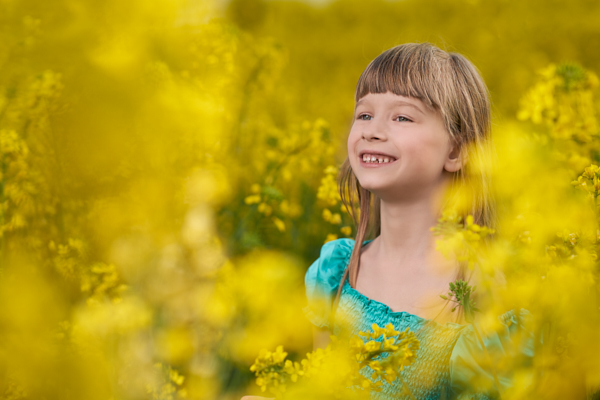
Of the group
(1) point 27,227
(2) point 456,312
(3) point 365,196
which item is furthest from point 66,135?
(2) point 456,312

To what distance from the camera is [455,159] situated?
1.96ft

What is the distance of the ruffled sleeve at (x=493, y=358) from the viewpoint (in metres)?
0.39

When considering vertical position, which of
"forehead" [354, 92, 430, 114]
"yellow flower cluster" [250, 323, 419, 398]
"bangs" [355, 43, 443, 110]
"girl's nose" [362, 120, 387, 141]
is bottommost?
"yellow flower cluster" [250, 323, 419, 398]

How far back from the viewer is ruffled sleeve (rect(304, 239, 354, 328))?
703mm

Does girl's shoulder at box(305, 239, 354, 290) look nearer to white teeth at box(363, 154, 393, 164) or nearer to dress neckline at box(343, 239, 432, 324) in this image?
dress neckline at box(343, 239, 432, 324)

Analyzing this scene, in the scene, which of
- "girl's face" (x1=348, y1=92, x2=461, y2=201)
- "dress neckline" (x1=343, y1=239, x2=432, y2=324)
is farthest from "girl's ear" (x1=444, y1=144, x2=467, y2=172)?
"dress neckline" (x1=343, y1=239, x2=432, y2=324)

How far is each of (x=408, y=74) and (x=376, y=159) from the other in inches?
3.9

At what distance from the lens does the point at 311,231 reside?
1.01m

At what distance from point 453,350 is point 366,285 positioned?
0.43 feet

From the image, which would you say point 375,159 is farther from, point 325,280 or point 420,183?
point 325,280

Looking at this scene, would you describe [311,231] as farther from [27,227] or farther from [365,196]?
[27,227]

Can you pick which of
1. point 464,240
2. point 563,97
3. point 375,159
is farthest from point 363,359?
point 563,97

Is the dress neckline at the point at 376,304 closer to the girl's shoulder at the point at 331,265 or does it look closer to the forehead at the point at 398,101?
the girl's shoulder at the point at 331,265

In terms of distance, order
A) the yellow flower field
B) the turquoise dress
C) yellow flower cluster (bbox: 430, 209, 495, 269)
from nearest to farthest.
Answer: yellow flower cluster (bbox: 430, 209, 495, 269) < the turquoise dress < the yellow flower field
